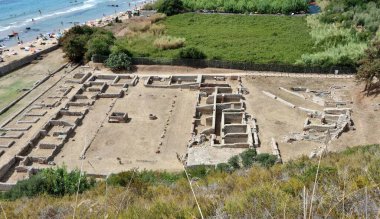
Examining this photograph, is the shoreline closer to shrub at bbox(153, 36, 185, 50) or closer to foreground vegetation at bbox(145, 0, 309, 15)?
foreground vegetation at bbox(145, 0, 309, 15)

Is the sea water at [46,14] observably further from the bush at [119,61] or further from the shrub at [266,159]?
the shrub at [266,159]

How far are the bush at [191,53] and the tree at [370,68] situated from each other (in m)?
17.2

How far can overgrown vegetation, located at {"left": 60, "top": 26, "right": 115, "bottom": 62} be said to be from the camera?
47531 mm

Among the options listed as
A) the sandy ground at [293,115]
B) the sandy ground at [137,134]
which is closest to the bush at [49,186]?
the sandy ground at [137,134]

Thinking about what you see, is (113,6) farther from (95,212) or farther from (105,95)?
(95,212)

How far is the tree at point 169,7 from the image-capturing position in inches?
2699

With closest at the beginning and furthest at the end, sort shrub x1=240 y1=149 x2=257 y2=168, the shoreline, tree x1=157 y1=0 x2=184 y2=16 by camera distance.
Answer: shrub x1=240 y1=149 x2=257 y2=168, the shoreline, tree x1=157 y1=0 x2=184 y2=16

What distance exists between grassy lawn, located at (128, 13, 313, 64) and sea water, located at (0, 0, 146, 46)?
67.7ft

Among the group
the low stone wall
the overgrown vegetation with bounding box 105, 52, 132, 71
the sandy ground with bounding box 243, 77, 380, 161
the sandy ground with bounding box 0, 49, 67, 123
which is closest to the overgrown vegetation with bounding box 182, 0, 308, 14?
the sandy ground with bounding box 0, 49, 67, 123

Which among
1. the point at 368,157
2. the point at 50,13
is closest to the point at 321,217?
the point at 368,157

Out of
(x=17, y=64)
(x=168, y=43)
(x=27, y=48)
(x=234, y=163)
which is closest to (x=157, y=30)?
(x=168, y=43)

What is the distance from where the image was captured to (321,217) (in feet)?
31.6

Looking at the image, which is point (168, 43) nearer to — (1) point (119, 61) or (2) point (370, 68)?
(1) point (119, 61)

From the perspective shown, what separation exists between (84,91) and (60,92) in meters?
2.33
